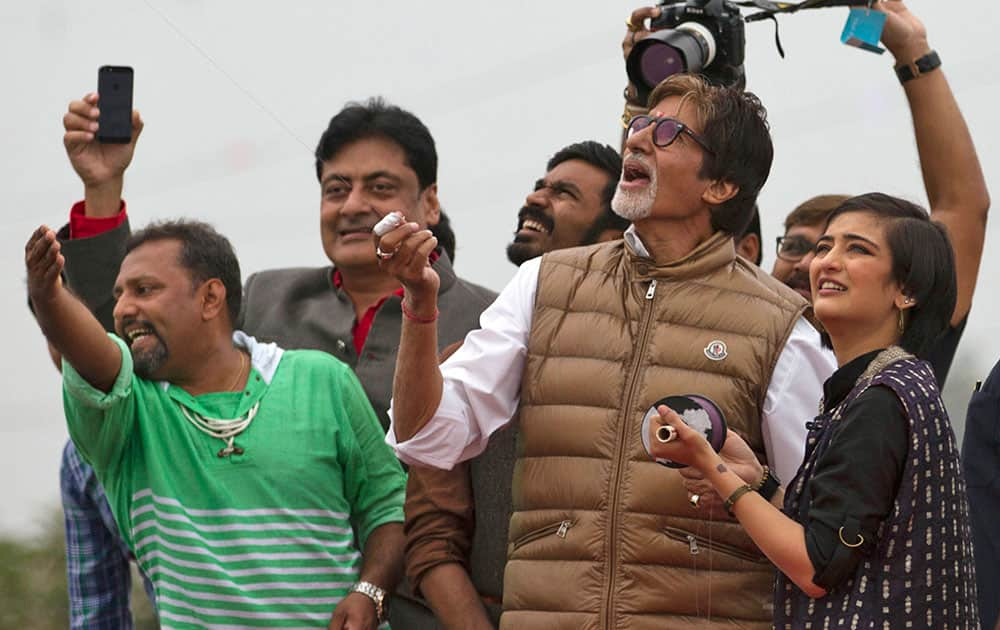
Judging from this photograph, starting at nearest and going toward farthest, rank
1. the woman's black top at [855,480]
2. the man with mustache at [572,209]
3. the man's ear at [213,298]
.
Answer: the woman's black top at [855,480] < the man's ear at [213,298] < the man with mustache at [572,209]

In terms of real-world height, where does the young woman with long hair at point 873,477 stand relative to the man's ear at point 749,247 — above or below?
below

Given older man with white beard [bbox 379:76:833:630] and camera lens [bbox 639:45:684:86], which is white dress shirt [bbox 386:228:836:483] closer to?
older man with white beard [bbox 379:76:833:630]

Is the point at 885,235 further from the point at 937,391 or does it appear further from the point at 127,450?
the point at 127,450

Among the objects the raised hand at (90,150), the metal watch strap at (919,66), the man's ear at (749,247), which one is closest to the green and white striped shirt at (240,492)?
the raised hand at (90,150)

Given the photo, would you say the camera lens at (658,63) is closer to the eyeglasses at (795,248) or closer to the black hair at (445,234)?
the eyeglasses at (795,248)

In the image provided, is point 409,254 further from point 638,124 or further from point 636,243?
point 638,124

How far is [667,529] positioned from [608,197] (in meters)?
1.78

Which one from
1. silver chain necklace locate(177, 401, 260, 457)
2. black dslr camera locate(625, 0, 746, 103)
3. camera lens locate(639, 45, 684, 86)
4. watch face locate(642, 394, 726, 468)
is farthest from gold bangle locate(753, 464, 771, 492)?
silver chain necklace locate(177, 401, 260, 457)

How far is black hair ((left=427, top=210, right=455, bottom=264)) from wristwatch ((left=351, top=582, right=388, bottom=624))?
142 cm

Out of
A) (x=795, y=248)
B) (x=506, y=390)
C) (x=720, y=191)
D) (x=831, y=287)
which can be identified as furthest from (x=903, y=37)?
(x=506, y=390)

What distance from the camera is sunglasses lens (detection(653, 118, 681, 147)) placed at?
425cm

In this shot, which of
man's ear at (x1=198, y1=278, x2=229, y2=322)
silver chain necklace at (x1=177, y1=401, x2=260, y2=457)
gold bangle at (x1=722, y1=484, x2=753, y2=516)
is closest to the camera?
gold bangle at (x1=722, y1=484, x2=753, y2=516)

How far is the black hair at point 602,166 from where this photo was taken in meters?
5.50

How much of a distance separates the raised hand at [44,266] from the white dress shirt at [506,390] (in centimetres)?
83
